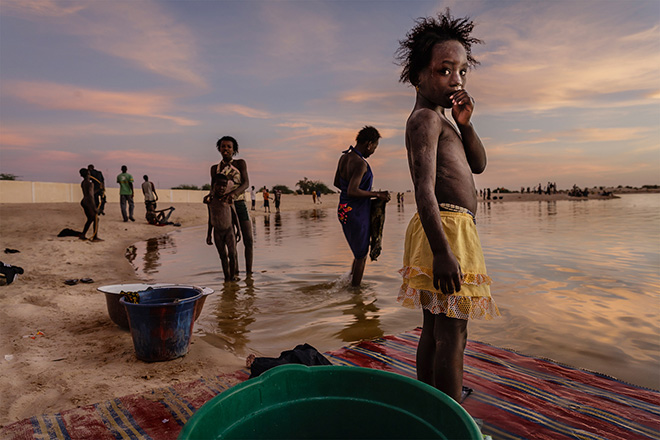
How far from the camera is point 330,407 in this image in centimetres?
108

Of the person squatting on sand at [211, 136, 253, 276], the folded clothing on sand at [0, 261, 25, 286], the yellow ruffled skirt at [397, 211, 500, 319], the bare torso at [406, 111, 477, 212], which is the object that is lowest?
the folded clothing on sand at [0, 261, 25, 286]

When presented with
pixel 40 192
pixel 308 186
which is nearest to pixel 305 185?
pixel 308 186

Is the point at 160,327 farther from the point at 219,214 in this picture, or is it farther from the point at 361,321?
the point at 219,214

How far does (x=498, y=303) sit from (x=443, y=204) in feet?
10.8

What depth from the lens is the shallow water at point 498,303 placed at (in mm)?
3373

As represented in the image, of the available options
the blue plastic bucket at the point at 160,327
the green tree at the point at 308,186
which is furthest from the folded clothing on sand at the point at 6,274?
the green tree at the point at 308,186

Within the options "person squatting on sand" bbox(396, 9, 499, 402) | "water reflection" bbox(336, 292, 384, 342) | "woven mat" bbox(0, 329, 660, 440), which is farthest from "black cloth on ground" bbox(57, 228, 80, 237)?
"person squatting on sand" bbox(396, 9, 499, 402)

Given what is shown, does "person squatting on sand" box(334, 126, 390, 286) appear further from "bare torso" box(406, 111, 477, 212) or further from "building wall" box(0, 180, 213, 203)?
"building wall" box(0, 180, 213, 203)

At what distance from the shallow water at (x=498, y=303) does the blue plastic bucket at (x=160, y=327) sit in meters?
0.53

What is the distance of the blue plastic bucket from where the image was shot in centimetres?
288

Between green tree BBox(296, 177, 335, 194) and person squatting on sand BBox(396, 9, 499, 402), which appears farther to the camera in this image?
green tree BBox(296, 177, 335, 194)

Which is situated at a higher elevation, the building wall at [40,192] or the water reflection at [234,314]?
the building wall at [40,192]

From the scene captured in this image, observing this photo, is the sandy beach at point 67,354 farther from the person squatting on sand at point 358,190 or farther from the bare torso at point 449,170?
the person squatting on sand at point 358,190

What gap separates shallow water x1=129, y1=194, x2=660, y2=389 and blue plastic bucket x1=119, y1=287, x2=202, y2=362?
53cm
